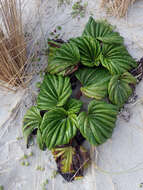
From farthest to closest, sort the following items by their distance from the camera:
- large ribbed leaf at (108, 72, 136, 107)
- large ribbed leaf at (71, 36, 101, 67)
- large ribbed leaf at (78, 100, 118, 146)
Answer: large ribbed leaf at (71, 36, 101, 67)
large ribbed leaf at (108, 72, 136, 107)
large ribbed leaf at (78, 100, 118, 146)

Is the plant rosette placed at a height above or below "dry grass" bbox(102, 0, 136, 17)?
below

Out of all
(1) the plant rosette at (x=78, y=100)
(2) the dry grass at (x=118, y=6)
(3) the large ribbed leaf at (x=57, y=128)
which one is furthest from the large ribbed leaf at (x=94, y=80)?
(2) the dry grass at (x=118, y=6)

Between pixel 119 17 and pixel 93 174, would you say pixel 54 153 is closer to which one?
pixel 93 174

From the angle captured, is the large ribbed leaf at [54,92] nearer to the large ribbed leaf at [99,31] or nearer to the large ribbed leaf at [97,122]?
the large ribbed leaf at [97,122]

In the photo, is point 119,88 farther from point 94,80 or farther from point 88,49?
point 88,49

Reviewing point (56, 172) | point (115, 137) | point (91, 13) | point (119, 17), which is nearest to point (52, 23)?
point (91, 13)

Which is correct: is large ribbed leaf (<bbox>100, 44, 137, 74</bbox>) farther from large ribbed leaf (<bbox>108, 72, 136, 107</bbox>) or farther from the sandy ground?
the sandy ground

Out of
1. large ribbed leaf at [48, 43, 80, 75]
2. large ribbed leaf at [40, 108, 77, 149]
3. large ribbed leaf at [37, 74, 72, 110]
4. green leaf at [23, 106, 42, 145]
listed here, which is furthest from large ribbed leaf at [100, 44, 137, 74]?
green leaf at [23, 106, 42, 145]
